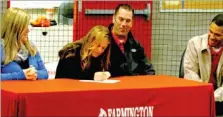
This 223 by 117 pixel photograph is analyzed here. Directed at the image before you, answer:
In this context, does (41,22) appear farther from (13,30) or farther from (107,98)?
(107,98)

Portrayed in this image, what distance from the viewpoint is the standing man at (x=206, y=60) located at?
3.22 m

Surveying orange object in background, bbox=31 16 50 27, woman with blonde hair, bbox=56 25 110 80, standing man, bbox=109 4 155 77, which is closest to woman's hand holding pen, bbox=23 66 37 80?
woman with blonde hair, bbox=56 25 110 80

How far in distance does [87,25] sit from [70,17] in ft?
0.58

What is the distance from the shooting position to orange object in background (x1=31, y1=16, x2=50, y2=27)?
4.29 meters

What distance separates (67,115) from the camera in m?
2.08

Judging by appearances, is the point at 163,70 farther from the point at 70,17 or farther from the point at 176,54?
the point at 70,17

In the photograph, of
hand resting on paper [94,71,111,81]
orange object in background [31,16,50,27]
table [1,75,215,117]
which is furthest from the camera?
orange object in background [31,16,50,27]

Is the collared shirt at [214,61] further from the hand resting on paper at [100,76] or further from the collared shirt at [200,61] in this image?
the hand resting on paper at [100,76]

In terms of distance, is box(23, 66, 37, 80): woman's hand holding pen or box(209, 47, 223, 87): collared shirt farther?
box(209, 47, 223, 87): collared shirt

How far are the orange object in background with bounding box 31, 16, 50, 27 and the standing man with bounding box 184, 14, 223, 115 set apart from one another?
1.52 meters

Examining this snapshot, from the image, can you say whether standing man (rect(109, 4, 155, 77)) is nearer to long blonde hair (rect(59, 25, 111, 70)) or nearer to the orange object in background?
long blonde hair (rect(59, 25, 111, 70))

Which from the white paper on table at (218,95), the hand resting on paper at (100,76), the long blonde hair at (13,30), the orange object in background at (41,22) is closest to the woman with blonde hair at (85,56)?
the hand resting on paper at (100,76)

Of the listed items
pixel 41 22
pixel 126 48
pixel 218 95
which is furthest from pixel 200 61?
pixel 41 22

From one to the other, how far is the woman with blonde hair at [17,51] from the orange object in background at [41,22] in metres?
1.62
